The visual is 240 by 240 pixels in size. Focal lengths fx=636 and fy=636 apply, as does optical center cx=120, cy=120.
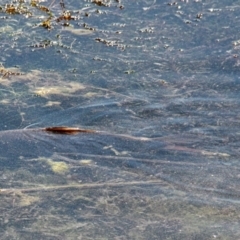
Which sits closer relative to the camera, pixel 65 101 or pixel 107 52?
pixel 65 101

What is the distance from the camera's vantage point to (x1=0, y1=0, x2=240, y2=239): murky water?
439 cm

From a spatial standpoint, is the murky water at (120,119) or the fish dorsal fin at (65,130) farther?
the fish dorsal fin at (65,130)

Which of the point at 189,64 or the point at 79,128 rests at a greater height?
the point at 189,64

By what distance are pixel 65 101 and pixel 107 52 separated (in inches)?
45.0

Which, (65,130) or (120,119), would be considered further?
(120,119)

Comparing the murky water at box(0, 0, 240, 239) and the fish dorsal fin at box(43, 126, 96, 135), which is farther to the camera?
the fish dorsal fin at box(43, 126, 96, 135)

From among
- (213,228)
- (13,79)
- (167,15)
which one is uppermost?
(167,15)

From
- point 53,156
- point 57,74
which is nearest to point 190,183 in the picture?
point 53,156

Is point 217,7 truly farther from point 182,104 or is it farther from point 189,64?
point 182,104

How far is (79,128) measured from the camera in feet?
17.6

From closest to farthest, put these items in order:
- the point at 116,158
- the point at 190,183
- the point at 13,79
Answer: the point at 190,183 < the point at 116,158 < the point at 13,79

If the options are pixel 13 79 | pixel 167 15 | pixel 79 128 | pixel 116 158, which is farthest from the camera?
pixel 167 15

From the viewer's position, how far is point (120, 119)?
5516 millimetres

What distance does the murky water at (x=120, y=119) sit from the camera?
14.4 ft
